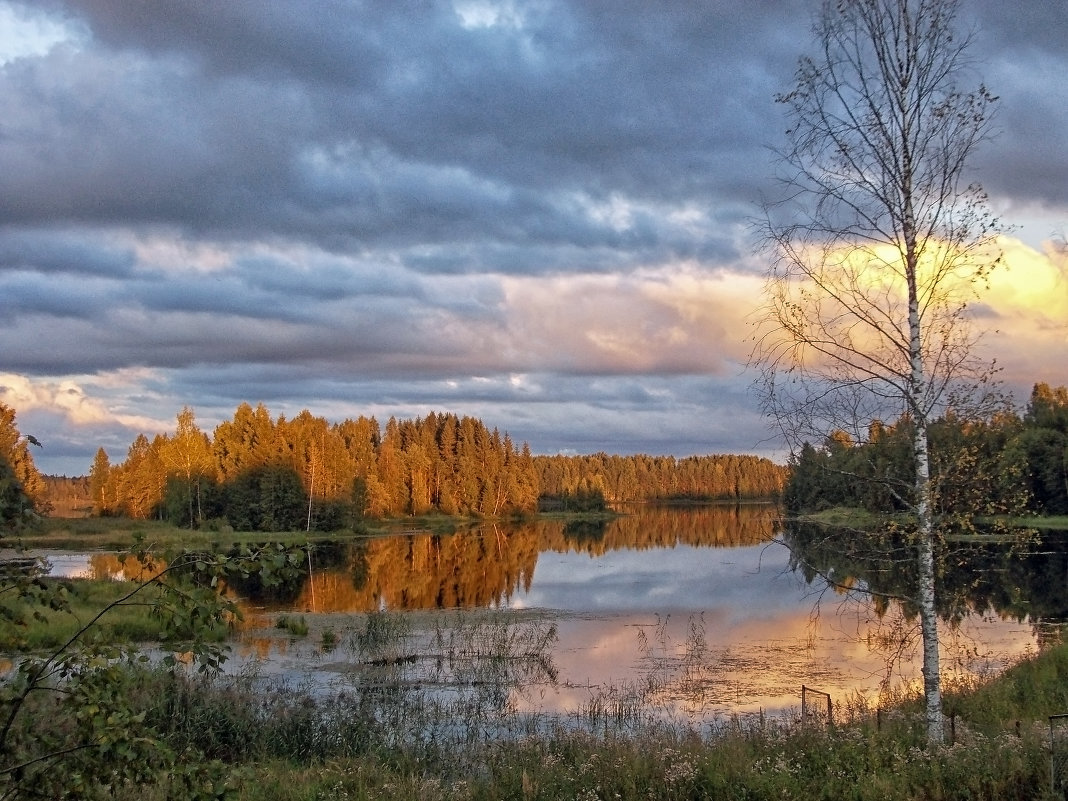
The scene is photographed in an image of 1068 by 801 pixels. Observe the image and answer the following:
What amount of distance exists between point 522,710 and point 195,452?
8209 centimetres

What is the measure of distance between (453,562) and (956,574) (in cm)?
3403

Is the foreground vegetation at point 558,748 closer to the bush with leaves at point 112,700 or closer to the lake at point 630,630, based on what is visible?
the bush with leaves at point 112,700

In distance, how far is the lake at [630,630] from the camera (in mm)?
19328

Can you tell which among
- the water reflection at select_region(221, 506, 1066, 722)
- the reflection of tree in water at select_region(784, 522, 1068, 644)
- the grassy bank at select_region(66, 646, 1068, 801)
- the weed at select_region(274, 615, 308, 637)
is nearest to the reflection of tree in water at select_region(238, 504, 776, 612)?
the water reflection at select_region(221, 506, 1066, 722)

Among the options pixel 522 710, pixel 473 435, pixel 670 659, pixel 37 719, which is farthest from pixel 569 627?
pixel 473 435

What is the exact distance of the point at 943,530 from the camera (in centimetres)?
1092

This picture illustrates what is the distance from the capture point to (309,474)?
9112 centimetres

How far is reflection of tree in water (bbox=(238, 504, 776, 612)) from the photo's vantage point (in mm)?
38594

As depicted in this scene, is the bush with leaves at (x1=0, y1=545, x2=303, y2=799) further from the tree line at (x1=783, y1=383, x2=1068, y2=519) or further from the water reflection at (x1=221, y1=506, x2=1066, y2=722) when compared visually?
the tree line at (x1=783, y1=383, x2=1068, y2=519)

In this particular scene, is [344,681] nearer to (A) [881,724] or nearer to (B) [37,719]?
(A) [881,724]

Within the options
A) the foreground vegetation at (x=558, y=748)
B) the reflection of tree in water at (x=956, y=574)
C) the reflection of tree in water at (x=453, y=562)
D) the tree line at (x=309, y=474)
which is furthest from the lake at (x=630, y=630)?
the tree line at (x=309, y=474)

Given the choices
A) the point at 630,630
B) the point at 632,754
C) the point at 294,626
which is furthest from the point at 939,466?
the point at 294,626

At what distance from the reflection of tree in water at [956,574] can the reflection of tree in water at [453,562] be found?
0.97m

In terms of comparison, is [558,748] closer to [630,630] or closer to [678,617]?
[630,630]
